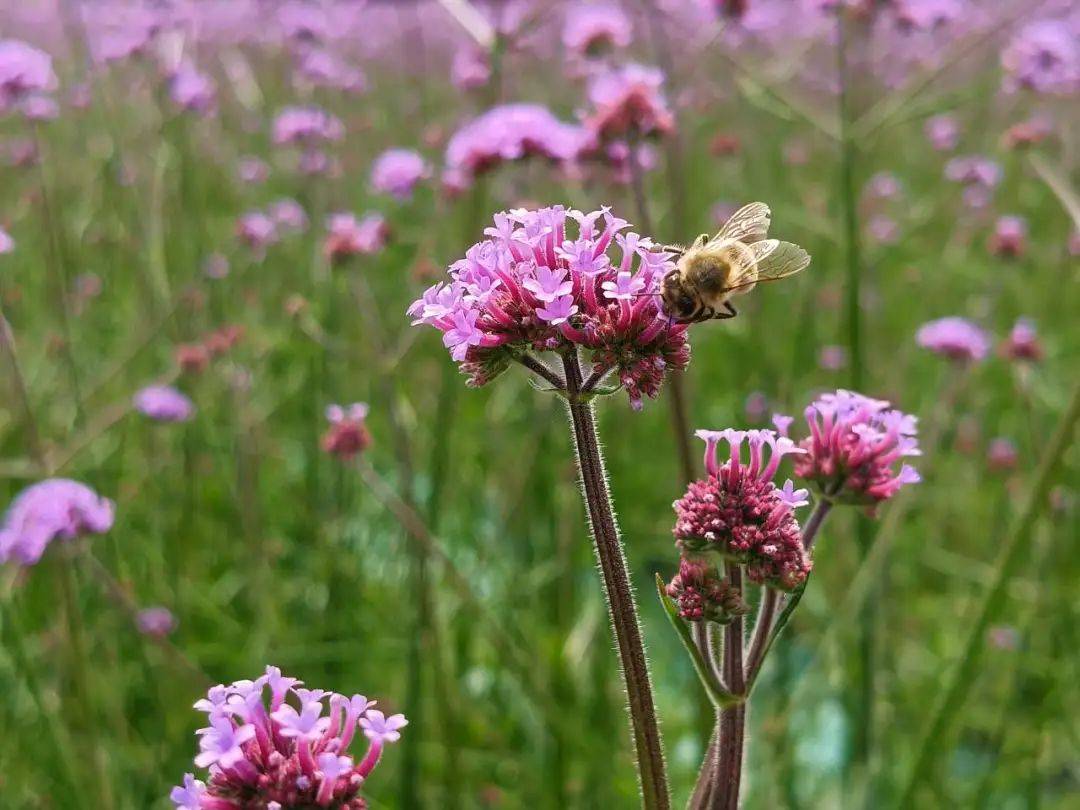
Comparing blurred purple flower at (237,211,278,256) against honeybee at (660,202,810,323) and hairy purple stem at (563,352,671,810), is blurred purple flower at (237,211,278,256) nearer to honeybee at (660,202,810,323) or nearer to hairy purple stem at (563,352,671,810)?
honeybee at (660,202,810,323)

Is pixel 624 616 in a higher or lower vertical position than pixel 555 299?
lower

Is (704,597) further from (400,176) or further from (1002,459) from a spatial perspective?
(1002,459)

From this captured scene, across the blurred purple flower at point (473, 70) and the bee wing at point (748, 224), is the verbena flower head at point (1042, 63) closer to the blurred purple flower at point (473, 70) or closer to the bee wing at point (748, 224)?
the blurred purple flower at point (473, 70)

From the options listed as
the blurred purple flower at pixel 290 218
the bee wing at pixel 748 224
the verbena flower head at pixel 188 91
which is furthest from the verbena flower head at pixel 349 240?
the blurred purple flower at pixel 290 218

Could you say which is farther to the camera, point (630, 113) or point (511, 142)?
point (511, 142)

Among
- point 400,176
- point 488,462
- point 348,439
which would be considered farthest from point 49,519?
point 488,462
